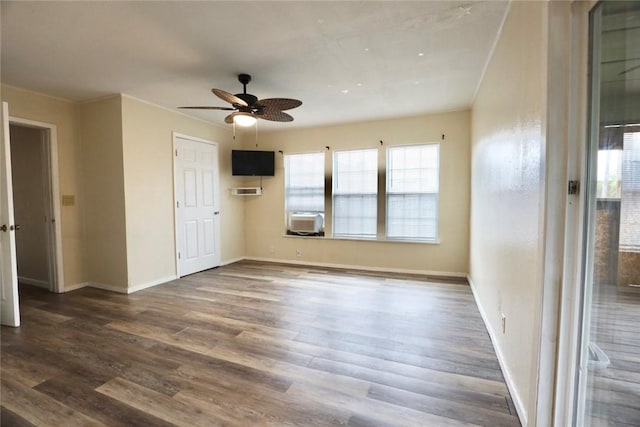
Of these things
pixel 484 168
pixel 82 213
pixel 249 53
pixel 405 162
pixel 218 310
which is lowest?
pixel 218 310

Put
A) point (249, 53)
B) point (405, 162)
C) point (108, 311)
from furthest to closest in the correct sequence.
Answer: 1. point (405, 162)
2. point (108, 311)
3. point (249, 53)

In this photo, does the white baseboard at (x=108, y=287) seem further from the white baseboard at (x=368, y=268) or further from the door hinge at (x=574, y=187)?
the door hinge at (x=574, y=187)

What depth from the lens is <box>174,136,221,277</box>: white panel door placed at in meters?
4.41

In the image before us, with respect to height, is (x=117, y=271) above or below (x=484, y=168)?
below

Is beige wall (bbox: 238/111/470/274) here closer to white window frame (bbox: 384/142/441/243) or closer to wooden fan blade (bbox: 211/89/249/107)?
white window frame (bbox: 384/142/441/243)

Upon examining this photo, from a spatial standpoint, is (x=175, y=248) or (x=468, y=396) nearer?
(x=468, y=396)

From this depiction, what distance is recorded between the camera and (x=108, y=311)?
3121mm

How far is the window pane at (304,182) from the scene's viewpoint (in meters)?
5.19

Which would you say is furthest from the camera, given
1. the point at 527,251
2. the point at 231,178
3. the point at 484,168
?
the point at 231,178

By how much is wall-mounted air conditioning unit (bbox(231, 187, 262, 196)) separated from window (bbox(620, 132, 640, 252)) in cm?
500

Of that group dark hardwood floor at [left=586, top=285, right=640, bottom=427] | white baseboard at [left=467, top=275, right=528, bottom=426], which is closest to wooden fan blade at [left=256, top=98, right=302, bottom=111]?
dark hardwood floor at [left=586, top=285, right=640, bottom=427]

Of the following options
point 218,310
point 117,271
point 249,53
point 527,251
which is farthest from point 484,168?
point 117,271

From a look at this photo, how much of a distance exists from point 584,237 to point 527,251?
33 cm

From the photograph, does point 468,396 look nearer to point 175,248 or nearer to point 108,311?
point 108,311
